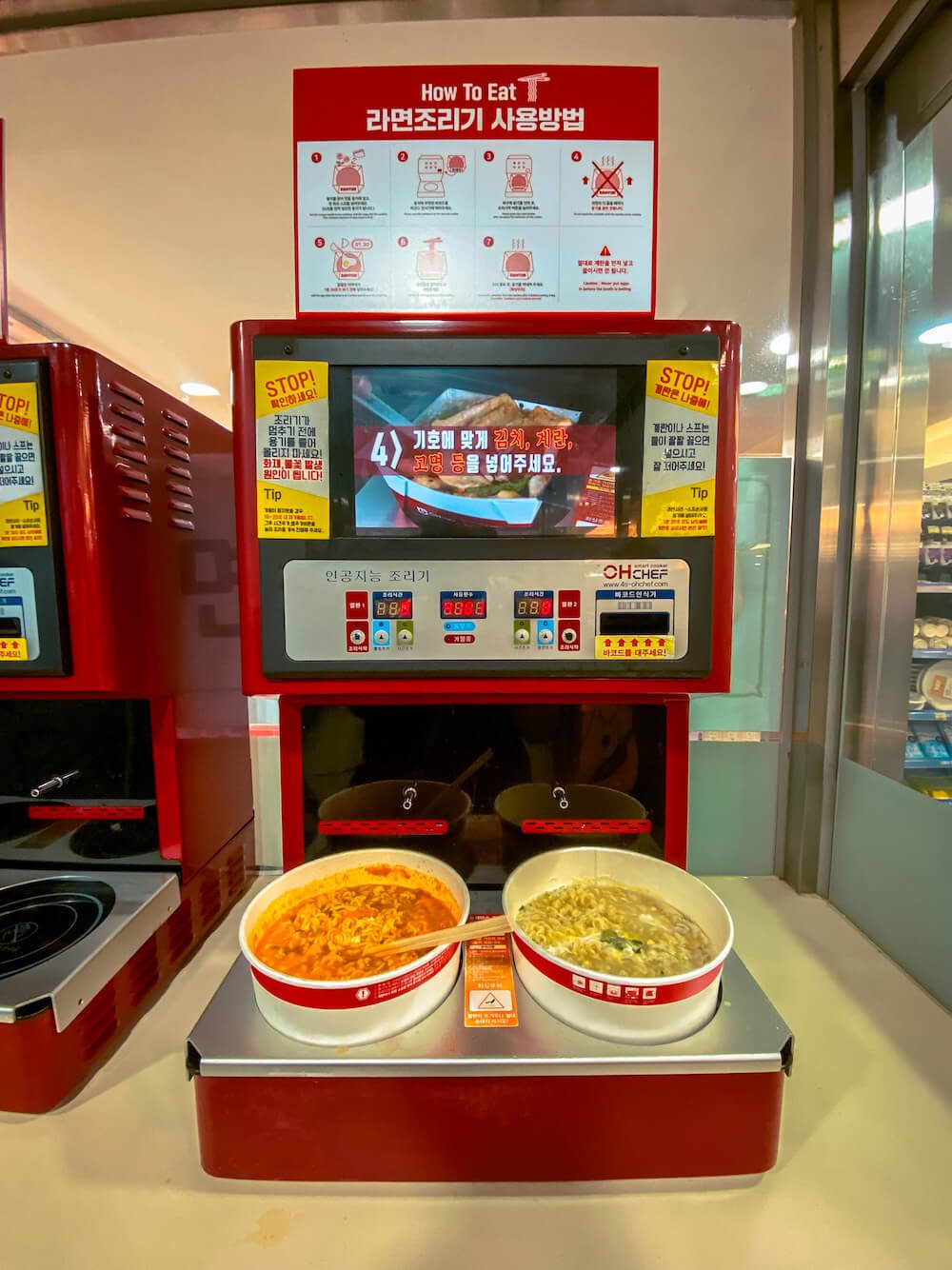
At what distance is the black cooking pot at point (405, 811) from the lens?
92 cm

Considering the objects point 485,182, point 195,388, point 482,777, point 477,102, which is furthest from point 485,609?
point 195,388

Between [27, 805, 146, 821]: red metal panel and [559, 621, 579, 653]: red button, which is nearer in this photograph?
[559, 621, 579, 653]: red button

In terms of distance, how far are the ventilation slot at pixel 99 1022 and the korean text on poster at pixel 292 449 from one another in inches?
26.8

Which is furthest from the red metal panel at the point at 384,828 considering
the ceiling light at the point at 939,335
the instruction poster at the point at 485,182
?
the ceiling light at the point at 939,335

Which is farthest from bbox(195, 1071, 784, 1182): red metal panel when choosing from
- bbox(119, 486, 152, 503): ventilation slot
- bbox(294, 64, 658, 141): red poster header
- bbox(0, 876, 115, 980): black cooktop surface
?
bbox(294, 64, 658, 141): red poster header

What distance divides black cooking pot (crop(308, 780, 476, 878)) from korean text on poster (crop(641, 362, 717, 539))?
51 centimetres

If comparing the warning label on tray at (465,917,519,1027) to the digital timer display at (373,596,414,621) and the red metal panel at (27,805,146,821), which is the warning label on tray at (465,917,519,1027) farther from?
the red metal panel at (27,805,146,821)

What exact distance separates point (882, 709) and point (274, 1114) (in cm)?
117

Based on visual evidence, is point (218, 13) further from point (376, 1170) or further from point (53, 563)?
point (376, 1170)

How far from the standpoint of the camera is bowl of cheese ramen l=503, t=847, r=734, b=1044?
658 mm

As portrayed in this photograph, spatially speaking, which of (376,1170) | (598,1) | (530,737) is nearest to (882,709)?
(530,737)

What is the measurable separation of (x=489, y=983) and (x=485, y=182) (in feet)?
3.81

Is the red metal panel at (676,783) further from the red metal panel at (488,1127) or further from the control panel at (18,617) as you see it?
the control panel at (18,617)

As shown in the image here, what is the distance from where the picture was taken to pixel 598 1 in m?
1.14
